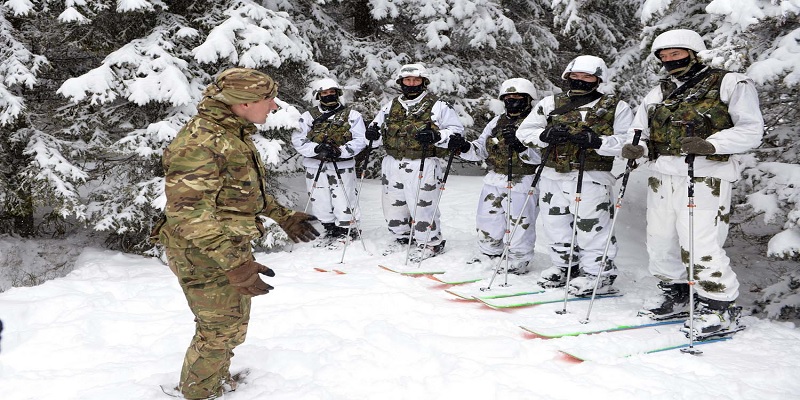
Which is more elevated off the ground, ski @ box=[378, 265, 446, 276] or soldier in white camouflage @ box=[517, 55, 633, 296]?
soldier in white camouflage @ box=[517, 55, 633, 296]

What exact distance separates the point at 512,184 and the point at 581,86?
150cm

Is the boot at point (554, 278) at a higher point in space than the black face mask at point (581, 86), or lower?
lower

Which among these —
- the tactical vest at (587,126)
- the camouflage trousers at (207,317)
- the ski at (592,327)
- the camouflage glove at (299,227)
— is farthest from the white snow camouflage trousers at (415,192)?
the camouflage trousers at (207,317)

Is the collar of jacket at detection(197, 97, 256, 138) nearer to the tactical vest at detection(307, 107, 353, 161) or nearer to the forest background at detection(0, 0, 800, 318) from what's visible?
the forest background at detection(0, 0, 800, 318)

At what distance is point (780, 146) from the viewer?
19.0ft

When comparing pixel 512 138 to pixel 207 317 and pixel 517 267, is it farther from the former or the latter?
pixel 207 317

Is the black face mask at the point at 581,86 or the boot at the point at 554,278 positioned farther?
the boot at the point at 554,278

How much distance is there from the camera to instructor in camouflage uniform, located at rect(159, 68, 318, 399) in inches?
111

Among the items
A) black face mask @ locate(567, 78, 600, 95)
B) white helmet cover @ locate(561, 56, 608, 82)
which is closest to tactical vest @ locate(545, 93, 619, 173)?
black face mask @ locate(567, 78, 600, 95)

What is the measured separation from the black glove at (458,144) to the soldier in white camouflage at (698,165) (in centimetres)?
247

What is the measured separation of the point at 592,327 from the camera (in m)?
4.70

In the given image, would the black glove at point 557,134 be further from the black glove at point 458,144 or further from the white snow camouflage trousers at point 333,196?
the white snow camouflage trousers at point 333,196

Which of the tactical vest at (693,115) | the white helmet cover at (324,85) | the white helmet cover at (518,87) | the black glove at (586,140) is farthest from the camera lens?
the white helmet cover at (324,85)

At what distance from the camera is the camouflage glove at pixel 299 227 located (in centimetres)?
349
